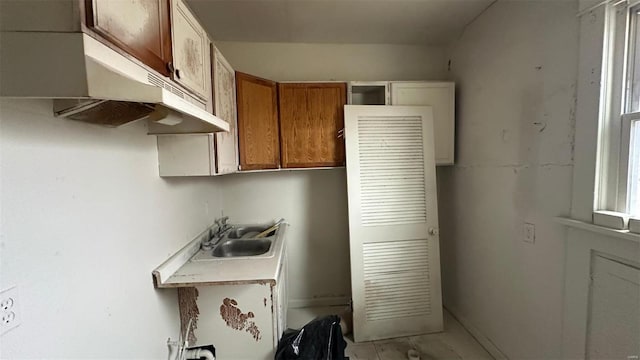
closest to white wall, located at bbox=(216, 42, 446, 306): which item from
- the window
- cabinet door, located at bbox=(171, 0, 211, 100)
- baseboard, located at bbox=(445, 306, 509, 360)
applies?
baseboard, located at bbox=(445, 306, 509, 360)

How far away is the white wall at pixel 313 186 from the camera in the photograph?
2.43 m

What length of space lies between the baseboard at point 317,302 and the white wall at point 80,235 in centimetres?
138

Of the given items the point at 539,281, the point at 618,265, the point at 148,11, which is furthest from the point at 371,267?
the point at 148,11

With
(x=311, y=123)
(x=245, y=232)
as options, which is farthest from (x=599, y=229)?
(x=245, y=232)

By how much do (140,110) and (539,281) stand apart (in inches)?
87.6

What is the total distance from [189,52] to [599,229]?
1991 millimetres

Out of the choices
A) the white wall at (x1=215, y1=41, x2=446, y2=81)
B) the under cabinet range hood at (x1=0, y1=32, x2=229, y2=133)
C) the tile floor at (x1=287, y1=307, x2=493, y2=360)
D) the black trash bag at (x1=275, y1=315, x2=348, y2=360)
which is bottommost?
the tile floor at (x1=287, y1=307, x2=493, y2=360)

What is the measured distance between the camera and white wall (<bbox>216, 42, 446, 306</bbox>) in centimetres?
243

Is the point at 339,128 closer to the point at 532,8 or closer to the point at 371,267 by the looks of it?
the point at 371,267

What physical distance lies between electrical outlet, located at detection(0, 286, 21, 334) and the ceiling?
6.07 ft

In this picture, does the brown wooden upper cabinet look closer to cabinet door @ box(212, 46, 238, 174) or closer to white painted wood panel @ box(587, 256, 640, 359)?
cabinet door @ box(212, 46, 238, 174)

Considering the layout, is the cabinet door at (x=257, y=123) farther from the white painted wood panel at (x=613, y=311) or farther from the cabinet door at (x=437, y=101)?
the white painted wood panel at (x=613, y=311)

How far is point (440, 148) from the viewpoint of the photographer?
7.54ft

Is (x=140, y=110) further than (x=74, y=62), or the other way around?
(x=140, y=110)
